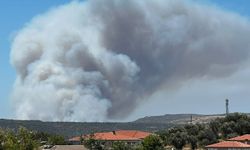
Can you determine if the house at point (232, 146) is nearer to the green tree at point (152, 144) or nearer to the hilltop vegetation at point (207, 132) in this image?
the green tree at point (152, 144)

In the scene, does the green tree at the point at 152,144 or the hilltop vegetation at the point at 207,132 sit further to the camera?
the hilltop vegetation at the point at 207,132

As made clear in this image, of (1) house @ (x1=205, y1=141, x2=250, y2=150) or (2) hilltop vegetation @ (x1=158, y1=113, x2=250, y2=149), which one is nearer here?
(1) house @ (x1=205, y1=141, x2=250, y2=150)

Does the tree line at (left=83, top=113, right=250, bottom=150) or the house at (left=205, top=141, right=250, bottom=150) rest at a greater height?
the tree line at (left=83, top=113, right=250, bottom=150)

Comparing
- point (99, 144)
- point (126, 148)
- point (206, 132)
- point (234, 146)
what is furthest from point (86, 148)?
point (234, 146)

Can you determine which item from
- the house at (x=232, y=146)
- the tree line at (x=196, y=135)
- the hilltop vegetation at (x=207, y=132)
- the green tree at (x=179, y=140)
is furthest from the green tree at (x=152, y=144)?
the hilltop vegetation at (x=207, y=132)

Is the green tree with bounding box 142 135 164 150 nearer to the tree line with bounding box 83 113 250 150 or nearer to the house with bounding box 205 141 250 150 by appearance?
the tree line with bounding box 83 113 250 150

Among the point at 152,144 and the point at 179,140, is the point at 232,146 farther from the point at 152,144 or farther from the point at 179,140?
the point at 179,140

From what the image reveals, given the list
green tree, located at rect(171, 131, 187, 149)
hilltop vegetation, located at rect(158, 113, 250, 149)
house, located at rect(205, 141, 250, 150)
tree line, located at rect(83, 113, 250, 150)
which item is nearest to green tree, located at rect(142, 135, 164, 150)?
tree line, located at rect(83, 113, 250, 150)

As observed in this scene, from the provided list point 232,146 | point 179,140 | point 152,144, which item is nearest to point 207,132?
point 179,140

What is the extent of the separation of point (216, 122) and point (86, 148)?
3432 centimetres

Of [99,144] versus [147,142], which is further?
[99,144]

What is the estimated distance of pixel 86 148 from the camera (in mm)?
125938

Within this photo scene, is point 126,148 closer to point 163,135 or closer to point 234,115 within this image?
point 163,135

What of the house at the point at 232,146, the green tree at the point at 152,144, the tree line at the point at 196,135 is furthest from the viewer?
the tree line at the point at 196,135
